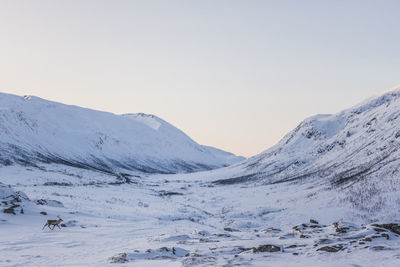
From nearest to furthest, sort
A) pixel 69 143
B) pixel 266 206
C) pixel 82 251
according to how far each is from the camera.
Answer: pixel 82 251 < pixel 266 206 < pixel 69 143

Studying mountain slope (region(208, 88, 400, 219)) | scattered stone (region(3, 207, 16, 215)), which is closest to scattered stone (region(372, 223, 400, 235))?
mountain slope (region(208, 88, 400, 219))

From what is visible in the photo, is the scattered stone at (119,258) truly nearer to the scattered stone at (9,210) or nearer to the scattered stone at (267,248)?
the scattered stone at (267,248)

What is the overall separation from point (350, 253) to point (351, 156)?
2680 inches

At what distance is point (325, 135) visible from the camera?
125 meters

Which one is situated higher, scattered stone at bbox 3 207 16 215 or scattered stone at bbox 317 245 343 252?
scattered stone at bbox 317 245 343 252

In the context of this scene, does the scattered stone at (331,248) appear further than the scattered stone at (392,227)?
No

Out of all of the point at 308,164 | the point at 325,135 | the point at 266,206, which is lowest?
the point at 266,206

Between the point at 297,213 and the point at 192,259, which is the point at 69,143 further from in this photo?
the point at 192,259

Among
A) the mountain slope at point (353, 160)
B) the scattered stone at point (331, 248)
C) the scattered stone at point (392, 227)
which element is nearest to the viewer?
the scattered stone at point (331, 248)

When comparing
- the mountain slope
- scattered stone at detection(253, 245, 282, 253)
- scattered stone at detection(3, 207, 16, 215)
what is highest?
the mountain slope

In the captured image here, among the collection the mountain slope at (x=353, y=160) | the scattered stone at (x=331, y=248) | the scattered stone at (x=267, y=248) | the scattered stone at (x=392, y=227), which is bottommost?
the scattered stone at (x=267, y=248)

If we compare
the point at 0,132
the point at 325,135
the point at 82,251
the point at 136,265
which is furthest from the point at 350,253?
the point at 0,132

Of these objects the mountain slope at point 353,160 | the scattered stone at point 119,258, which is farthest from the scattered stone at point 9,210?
the mountain slope at point 353,160

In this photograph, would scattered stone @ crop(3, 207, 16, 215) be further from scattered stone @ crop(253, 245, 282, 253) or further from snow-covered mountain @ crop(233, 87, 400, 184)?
snow-covered mountain @ crop(233, 87, 400, 184)
